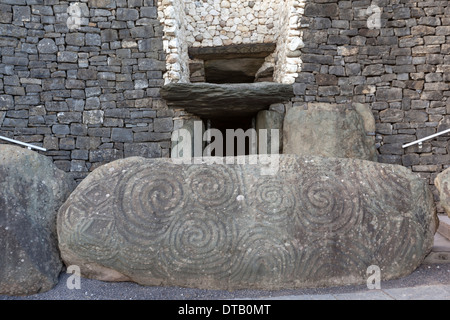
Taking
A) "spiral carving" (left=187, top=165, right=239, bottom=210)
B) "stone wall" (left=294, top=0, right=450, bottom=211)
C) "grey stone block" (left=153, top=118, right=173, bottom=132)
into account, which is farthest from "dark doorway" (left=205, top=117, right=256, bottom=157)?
"spiral carving" (left=187, top=165, right=239, bottom=210)

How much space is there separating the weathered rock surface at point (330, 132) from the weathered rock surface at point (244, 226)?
2.32m

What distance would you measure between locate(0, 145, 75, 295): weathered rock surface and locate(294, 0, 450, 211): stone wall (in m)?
3.72

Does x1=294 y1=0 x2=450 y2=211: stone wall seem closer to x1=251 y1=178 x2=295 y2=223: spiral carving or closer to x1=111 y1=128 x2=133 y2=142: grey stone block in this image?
x1=111 y1=128 x2=133 y2=142: grey stone block

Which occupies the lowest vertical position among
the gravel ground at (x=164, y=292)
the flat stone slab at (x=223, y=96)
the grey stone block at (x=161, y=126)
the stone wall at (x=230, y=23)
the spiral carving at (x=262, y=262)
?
the gravel ground at (x=164, y=292)

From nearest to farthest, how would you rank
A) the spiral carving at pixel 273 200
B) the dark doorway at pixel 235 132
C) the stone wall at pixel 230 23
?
1. the spiral carving at pixel 273 200
2. the stone wall at pixel 230 23
3. the dark doorway at pixel 235 132

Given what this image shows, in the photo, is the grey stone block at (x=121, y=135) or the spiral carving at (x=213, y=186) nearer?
the spiral carving at (x=213, y=186)

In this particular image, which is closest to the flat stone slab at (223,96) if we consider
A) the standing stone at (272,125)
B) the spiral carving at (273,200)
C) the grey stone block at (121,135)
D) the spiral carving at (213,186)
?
the standing stone at (272,125)

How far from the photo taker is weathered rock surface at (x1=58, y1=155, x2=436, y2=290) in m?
2.12

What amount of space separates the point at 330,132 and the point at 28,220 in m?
3.88

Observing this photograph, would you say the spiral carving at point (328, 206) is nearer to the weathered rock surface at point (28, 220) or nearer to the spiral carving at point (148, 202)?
the spiral carving at point (148, 202)

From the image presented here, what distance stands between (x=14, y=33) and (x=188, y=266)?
478cm

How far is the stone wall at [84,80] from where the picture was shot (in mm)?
4918

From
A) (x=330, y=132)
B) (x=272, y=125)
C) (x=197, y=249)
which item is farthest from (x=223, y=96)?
(x=197, y=249)
